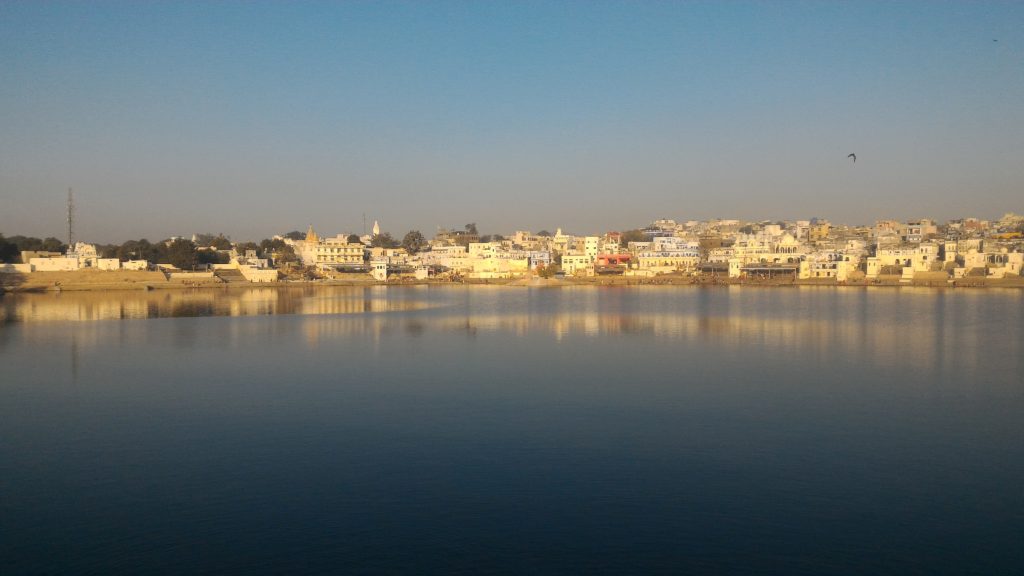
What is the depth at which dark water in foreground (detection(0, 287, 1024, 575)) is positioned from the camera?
13.9ft

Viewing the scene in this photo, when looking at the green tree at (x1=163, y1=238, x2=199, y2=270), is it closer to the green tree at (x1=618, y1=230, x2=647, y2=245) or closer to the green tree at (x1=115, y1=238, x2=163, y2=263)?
the green tree at (x1=115, y1=238, x2=163, y2=263)

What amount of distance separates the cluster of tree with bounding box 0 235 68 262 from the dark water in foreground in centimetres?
2618

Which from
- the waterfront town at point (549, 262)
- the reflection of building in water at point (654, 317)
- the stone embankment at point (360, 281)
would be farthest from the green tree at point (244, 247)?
the reflection of building in water at point (654, 317)

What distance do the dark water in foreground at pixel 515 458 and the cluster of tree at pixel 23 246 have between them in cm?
2618

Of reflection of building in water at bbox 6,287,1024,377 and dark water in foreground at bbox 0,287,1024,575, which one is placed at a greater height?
reflection of building in water at bbox 6,287,1024,377

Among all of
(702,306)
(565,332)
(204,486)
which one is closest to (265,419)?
(204,486)

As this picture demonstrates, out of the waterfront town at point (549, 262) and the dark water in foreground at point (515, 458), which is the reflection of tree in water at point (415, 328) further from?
Answer: the waterfront town at point (549, 262)

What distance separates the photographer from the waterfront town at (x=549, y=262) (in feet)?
113

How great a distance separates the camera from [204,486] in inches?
208

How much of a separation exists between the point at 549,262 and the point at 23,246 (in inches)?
1092

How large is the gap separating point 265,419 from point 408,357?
14.4ft

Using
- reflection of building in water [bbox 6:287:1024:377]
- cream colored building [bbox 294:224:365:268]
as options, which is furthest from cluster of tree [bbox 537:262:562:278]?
reflection of building in water [bbox 6:287:1024:377]

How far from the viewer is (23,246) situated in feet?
125

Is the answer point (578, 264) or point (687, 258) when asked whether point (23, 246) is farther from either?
point (687, 258)
